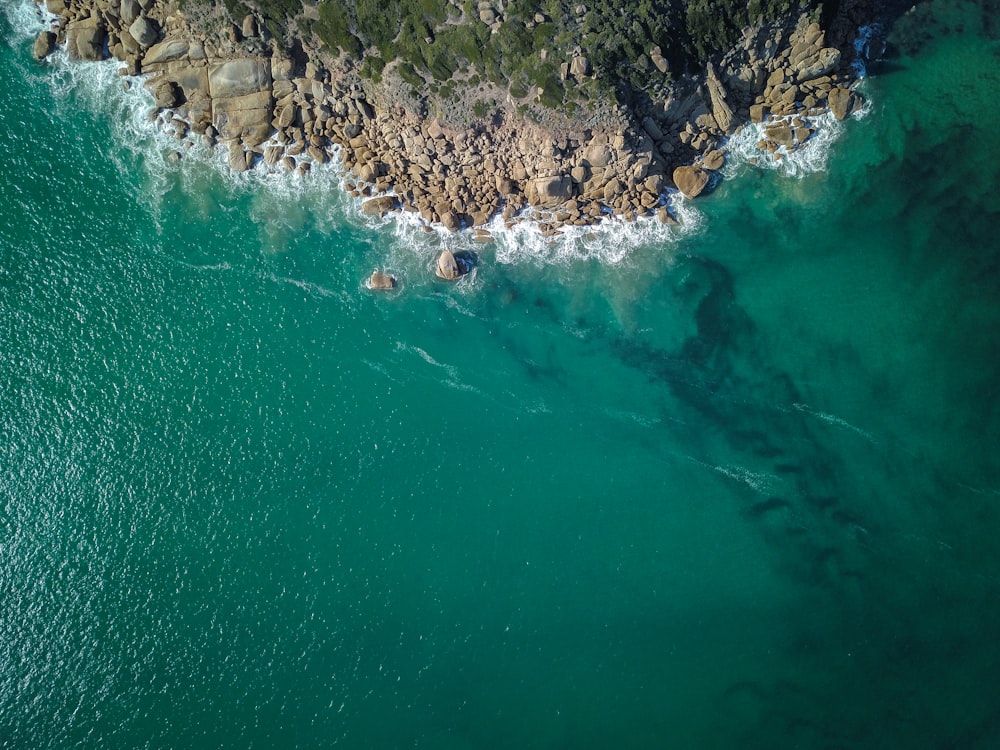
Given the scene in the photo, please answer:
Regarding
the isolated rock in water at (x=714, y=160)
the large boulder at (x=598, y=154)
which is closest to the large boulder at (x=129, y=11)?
the large boulder at (x=598, y=154)

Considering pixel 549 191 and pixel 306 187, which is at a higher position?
pixel 549 191

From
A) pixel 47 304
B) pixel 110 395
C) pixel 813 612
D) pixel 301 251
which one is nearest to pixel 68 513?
pixel 110 395

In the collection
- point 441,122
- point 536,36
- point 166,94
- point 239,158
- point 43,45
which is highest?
point 536,36

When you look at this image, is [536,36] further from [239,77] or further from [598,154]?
[239,77]

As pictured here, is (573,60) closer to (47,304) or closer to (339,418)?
(339,418)

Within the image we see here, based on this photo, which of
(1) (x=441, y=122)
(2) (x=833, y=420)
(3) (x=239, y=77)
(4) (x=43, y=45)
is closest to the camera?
(2) (x=833, y=420)

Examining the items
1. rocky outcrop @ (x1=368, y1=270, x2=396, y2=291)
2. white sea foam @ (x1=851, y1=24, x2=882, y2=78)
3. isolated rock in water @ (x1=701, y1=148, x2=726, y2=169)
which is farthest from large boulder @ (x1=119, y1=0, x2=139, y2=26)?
white sea foam @ (x1=851, y1=24, x2=882, y2=78)

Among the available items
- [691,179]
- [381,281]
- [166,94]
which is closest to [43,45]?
[166,94]
